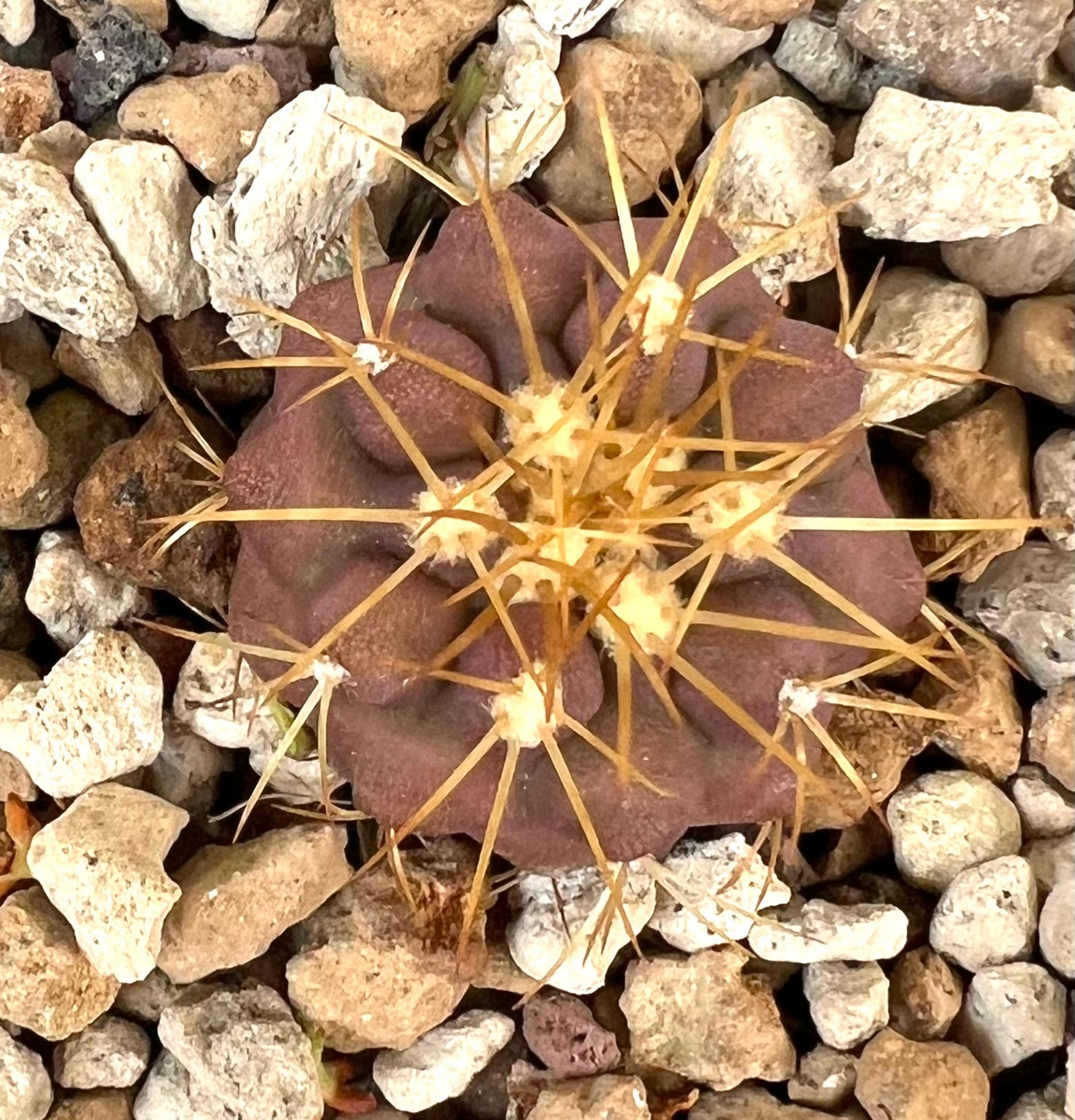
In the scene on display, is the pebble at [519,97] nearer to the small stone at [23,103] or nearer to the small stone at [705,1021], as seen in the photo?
the small stone at [23,103]

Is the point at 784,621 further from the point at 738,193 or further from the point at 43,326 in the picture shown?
the point at 43,326

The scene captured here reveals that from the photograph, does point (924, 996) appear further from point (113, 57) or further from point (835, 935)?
point (113, 57)

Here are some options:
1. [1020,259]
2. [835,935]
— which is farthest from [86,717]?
[1020,259]

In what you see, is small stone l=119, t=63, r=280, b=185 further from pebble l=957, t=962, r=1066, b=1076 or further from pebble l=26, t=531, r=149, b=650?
pebble l=957, t=962, r=1066, b=1076

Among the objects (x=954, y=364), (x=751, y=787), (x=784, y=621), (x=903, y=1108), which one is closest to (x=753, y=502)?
(x=784, y=621)

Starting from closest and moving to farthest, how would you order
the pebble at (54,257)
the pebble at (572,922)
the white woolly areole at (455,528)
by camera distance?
the white woolly areole at (455,528) < the pebble at (54,257) < the pebble at (572,922)

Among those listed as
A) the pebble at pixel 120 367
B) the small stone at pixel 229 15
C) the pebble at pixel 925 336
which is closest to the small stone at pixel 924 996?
the pebble at pixel 925 336
